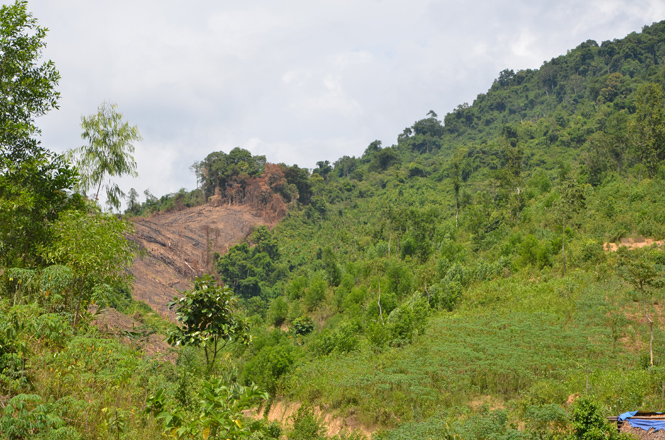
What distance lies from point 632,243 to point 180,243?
3229 cm

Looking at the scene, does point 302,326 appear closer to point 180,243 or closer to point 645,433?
point 645,433

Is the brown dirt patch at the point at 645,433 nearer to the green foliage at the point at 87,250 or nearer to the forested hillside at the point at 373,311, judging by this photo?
the forested hillside at the point at 373,311

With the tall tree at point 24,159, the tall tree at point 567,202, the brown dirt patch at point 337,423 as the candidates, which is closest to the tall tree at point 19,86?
the tall tree at point 24,159

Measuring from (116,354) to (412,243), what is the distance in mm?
22404

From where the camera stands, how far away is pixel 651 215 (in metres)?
18.4

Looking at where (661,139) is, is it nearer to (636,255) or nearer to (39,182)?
(636,255)

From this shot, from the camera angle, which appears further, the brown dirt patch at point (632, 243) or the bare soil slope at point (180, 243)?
the bare soil slope at point (180, 243)

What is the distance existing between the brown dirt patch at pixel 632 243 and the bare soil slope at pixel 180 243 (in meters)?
25.0

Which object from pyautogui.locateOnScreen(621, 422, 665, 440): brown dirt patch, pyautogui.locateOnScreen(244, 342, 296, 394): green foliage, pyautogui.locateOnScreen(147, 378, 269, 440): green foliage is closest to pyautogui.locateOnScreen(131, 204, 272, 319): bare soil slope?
pyautogui.locateOnScreen(244, 342, 296, 394): green foliage

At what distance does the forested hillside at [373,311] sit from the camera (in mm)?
4500

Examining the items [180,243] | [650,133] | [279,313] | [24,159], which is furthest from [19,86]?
[180,243]

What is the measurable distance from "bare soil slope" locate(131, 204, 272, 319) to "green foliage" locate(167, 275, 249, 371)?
26189 mm

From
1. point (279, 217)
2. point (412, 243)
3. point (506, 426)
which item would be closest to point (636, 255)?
point (506, 426)

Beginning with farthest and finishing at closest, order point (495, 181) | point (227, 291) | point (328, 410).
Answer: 1. point (495, 181)
2. point (328, 410)
3. point (227, 291)
